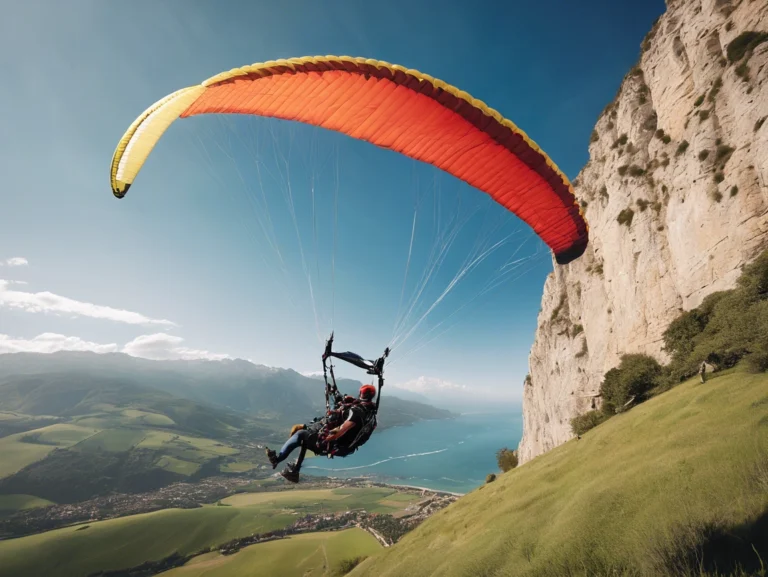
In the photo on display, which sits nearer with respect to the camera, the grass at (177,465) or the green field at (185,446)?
the grass at (177,465)

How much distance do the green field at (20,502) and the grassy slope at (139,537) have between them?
1177 inches

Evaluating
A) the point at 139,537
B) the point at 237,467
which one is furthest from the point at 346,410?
the point at 237,467

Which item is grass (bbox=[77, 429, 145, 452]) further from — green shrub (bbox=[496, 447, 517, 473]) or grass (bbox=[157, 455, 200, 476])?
green shrub (bbox=[496, 447, 517, 473])

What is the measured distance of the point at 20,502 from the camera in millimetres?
92375

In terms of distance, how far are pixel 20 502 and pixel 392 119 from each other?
146 metres

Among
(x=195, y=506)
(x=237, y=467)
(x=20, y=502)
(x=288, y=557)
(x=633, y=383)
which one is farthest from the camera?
(x=237, y=467)

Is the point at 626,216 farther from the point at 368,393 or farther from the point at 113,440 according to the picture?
the point at 113,440

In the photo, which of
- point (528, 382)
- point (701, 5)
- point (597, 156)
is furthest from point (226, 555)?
point (701, 5)

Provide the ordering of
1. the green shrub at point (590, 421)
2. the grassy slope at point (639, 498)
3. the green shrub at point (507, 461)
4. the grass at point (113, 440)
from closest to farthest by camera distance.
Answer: the grassy slope at point (639, 498) < the green shrub at point (590, 421) < the green shrub at point (507, 461) < the grass at point (113, 440)

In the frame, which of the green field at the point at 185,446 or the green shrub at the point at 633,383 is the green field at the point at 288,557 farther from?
the green field at the point at 185,446

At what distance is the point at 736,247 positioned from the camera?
1575 cm

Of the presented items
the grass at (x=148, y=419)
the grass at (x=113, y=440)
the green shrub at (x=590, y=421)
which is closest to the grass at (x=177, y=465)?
the grass at (x=113, y=440)

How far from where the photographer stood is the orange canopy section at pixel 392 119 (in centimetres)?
773

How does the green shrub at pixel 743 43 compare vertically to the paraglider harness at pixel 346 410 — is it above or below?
above
